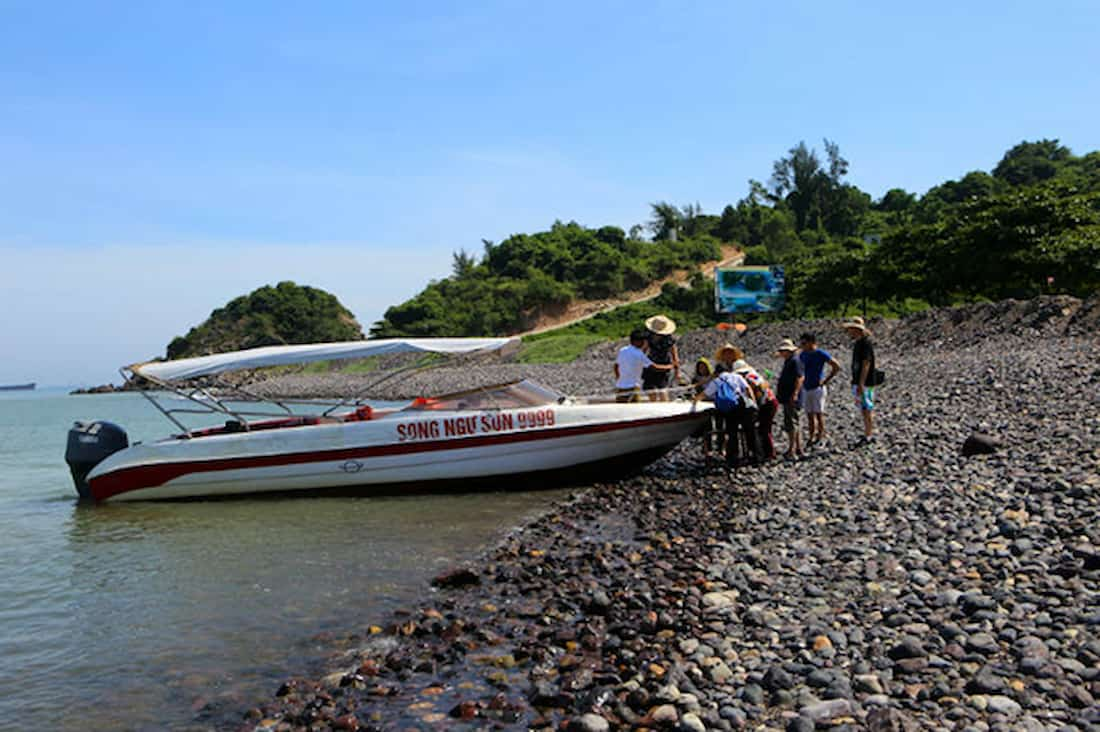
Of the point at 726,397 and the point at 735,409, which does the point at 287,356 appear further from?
the point at 735,409

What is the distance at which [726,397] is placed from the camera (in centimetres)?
1194

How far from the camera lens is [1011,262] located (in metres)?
37.2

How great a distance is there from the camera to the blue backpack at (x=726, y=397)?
39.2ft

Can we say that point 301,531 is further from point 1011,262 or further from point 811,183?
point 811,183

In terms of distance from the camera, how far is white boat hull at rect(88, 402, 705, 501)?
41.9 ft

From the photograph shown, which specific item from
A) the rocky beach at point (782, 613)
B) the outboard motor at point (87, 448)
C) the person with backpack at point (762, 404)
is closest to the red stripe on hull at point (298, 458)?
the outboard motor at point (87, 448)

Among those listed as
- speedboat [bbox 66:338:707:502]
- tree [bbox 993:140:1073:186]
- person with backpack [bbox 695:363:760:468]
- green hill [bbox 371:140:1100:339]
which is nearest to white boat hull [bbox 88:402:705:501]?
speedboat [bbox 66:338:707:502]

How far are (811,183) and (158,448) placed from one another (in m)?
115

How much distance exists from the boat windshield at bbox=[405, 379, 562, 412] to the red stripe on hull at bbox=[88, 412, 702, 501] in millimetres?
502

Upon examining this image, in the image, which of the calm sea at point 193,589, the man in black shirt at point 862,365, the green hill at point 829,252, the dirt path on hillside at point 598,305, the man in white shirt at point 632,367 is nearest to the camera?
the calm sea at point 193,589

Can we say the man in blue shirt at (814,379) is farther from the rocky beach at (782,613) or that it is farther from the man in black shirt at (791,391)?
the rocky beach at (782,613)

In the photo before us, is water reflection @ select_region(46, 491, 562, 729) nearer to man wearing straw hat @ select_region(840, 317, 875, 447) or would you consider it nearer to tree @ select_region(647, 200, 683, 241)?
man wearing straw hat @ select_region(840, 317, 875, 447)

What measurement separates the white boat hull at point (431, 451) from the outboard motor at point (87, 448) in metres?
1.32

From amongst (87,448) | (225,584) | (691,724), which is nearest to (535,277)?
(87,448)
